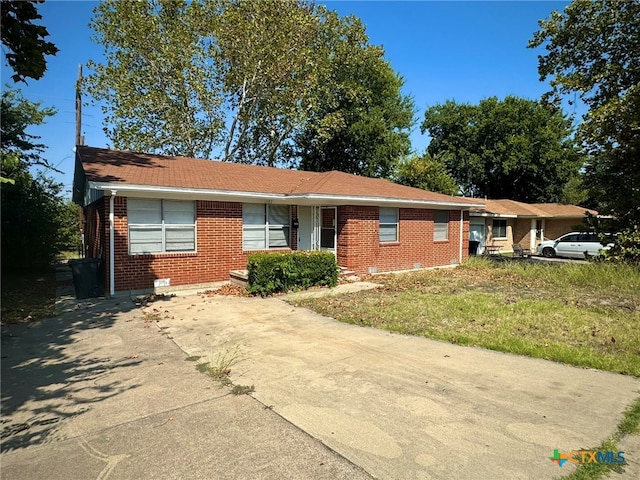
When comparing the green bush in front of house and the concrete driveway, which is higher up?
the green bush in front of house

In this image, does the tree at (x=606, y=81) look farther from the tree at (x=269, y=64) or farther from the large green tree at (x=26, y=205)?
the large green tree at (x=26, y=205)

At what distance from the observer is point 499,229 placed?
28000 mm

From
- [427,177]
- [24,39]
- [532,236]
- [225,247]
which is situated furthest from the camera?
[532,236]

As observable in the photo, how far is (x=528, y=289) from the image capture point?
11039 millimetres

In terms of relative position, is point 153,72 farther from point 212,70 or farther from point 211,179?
point 211,179

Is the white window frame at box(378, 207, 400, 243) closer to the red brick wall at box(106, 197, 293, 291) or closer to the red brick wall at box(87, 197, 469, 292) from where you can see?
the red brick wall at box(87, 197, 469, 292)

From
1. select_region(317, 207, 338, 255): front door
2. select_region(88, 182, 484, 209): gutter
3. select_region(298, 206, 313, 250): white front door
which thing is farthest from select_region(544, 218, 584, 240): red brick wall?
select_region(298, 206, 313, 250): white front door

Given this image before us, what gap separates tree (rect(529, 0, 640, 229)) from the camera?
43.3 feet

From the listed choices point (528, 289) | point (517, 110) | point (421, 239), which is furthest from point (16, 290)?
point (517, 110)

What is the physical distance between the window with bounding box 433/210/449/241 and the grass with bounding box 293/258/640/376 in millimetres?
3132

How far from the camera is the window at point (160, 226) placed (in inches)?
412

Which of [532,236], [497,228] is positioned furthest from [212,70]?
[532,236]

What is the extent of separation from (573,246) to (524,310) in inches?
682

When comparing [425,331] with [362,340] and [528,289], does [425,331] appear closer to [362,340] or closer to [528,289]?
[362,340]
